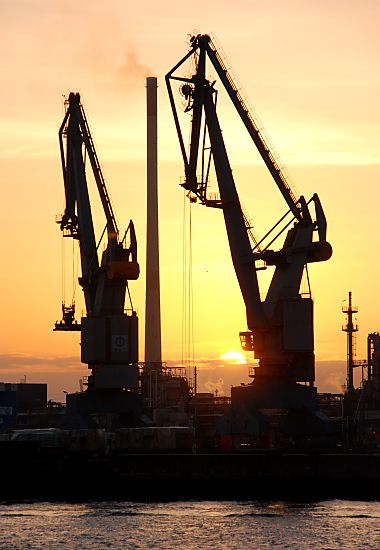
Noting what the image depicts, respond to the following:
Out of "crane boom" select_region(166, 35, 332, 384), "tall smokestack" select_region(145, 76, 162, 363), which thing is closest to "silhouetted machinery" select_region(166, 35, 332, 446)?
"crane boom" select_region(166, 35, 332, 384)

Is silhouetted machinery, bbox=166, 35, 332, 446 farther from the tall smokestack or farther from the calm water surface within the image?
the tall smokestack

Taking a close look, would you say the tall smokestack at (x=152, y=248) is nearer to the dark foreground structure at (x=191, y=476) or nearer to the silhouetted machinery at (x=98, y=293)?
the silhouetted machinery at (x=98, y=293)

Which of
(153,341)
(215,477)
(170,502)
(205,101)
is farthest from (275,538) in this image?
(153,341)

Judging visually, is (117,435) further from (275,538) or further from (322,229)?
(275,538)

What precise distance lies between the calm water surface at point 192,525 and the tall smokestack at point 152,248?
6435cm

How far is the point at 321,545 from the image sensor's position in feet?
192

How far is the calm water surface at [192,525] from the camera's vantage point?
2343 inches

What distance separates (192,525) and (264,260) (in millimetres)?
29488

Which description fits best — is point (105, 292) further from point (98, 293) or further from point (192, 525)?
point (192, 525)

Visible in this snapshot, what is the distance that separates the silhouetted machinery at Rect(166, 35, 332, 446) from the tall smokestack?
4750cm

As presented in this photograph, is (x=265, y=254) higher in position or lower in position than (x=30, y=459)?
higher

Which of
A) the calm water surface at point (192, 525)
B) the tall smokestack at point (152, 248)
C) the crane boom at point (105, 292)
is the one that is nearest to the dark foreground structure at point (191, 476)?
the calm water surface at point (192, 525)

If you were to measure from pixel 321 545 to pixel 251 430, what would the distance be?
105 feet

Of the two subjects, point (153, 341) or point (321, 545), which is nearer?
point (321, 545)
